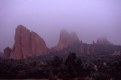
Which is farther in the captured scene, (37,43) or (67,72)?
(37,43)

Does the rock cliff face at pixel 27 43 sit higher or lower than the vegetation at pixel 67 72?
higher

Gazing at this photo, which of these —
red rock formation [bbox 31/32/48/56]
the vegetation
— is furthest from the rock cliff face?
the vegetation

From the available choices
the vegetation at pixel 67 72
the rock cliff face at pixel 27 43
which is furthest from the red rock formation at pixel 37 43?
the vegetation at pixel 67 72

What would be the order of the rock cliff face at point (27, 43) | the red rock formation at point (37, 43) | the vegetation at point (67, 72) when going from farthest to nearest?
the red rock formation at point (37, 43) < the rock cliff face at point (27, 43) < the vegetation at point (67, 72)

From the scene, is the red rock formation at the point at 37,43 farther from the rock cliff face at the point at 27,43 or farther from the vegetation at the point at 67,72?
the vegetation at the point at 67,72

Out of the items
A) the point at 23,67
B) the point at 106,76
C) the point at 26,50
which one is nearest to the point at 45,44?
the point at 26,50

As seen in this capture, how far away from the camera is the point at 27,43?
83.4 metres

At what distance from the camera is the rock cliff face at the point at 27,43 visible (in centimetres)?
7825

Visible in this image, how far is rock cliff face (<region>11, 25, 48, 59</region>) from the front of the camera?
78250mm

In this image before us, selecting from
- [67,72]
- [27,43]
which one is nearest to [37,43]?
[27,43]

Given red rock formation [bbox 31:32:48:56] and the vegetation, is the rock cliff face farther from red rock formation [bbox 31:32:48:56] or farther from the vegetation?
the vegetation

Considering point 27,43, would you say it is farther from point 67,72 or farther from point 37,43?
point 67,72

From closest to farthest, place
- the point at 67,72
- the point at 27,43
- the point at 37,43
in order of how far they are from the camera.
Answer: the point at 67,72 < the point at 27,43 < the point at 37,43

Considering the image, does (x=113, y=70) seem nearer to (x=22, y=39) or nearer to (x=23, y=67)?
(x=23, y=67)
